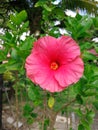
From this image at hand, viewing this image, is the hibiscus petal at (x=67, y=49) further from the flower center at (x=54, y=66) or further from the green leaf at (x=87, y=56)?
the green leaf at (x=87, y=56)

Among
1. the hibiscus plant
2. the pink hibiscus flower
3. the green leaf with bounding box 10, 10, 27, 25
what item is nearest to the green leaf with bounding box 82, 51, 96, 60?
the hibiscus plant

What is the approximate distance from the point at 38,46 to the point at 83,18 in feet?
1.32

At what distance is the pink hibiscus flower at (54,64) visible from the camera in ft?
4.51

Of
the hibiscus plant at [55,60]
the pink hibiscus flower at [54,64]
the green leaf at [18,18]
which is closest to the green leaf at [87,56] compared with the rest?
the hibiscus plant at [55,60]

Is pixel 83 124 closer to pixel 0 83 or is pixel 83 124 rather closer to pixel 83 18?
pixel 83 18

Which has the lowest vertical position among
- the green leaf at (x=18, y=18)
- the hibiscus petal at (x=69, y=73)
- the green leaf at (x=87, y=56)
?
the hibiscus petal at (x=69, y=73)

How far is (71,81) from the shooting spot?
4.53 ft

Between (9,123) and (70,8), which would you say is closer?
(9,123)

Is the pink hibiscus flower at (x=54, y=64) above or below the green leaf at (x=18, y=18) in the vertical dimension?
below

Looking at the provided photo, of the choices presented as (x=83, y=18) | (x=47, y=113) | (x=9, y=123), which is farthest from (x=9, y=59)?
(x=9, y=123)

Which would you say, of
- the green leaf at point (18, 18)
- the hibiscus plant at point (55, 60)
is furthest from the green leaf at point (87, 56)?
the green leaf at point (18, 18)

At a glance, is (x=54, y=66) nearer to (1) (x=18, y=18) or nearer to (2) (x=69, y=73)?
(2) (x=69, y=73)

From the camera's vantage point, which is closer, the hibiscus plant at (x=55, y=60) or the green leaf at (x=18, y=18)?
the hibiscus plant at (x=55, y=60)

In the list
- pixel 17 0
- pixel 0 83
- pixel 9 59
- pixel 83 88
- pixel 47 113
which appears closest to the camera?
pixel 83 88
